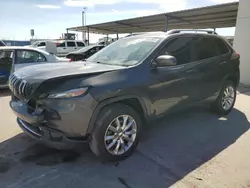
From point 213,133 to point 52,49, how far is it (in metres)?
16.4

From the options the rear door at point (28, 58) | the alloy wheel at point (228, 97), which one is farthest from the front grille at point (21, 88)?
the rear door at point (28, 58)

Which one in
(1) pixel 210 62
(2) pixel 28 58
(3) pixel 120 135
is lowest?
(3) pixel 120 135

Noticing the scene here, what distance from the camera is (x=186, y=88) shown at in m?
4.24

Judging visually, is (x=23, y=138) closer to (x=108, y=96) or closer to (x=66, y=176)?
(x=66, y=176)

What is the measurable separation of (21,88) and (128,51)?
175 cm

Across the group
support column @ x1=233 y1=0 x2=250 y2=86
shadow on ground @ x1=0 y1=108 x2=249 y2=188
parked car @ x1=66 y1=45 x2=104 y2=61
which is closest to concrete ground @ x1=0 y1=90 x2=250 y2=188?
shadow on ground @ x1=0 y1=108 x2=249 y2=188

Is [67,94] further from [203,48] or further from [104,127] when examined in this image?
[203,48]

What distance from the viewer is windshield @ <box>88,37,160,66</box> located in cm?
379

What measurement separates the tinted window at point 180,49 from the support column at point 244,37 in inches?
262

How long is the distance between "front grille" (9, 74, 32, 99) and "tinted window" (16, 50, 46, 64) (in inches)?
174

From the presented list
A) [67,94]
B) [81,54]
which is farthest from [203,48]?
[81,54]

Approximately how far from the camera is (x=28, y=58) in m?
7.75

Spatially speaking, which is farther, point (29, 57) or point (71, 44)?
point (71, 44)

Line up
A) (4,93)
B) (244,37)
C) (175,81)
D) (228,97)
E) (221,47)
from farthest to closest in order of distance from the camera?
(244,37)
(4,93)
(228,97)
(221,47)
(175,81)
